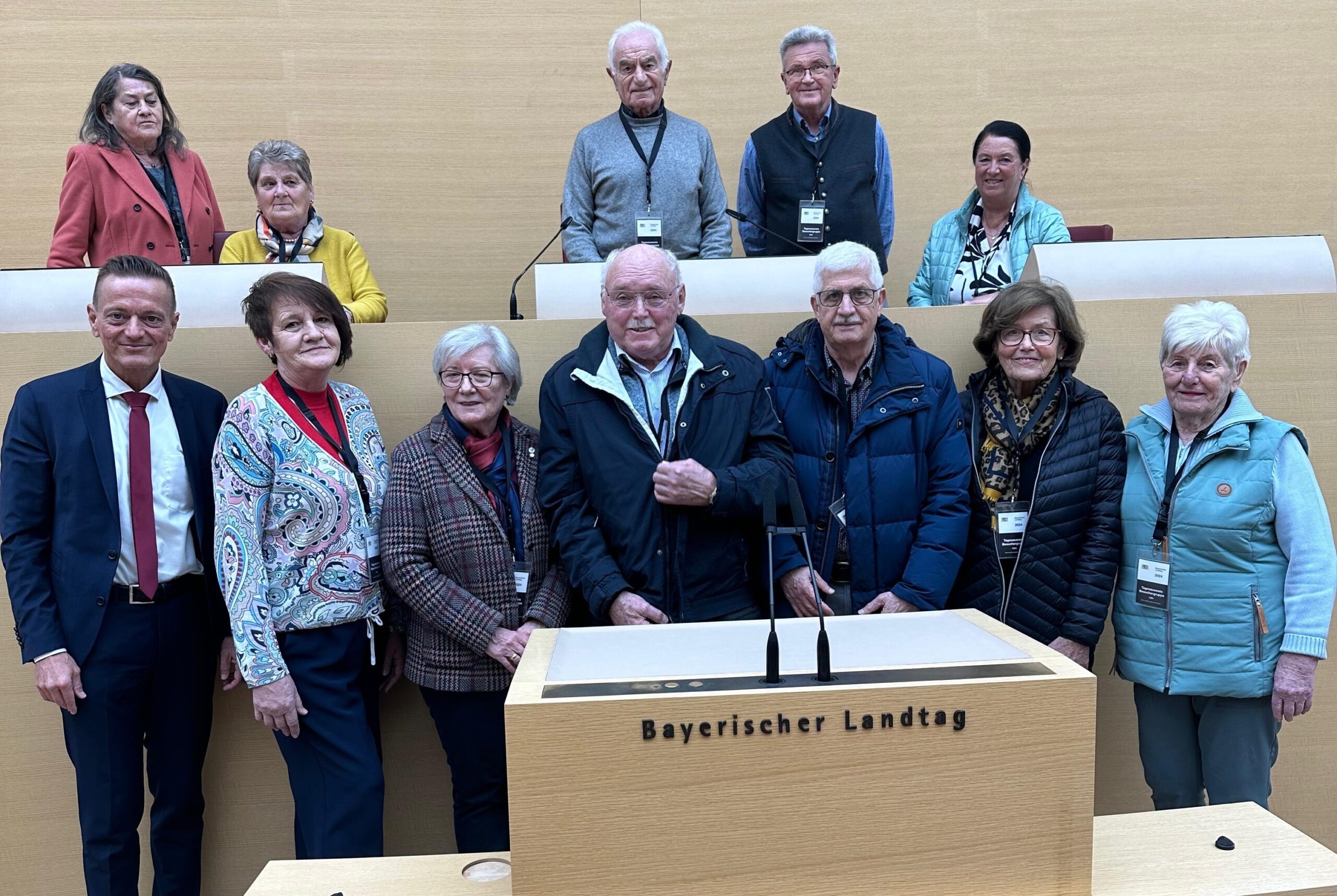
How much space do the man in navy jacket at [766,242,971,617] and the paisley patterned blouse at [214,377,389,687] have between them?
37.8 inches

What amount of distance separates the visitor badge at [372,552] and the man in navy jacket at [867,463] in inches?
35.8

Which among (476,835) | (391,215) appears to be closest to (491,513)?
(476,835)

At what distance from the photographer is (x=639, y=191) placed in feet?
9.97

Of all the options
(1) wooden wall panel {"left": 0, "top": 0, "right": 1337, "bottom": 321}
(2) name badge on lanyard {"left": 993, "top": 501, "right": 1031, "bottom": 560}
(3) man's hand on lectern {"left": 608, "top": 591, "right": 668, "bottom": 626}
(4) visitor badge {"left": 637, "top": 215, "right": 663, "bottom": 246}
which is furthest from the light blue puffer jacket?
(1) wooden wall panel {"left": 0, "top": 0, "right": 1337, "bottom": 321}

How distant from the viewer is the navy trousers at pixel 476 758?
2.28 meters

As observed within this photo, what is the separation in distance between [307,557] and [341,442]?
27cm

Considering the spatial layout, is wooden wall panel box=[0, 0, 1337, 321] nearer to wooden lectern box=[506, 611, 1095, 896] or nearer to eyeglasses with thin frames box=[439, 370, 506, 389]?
eyeglasses with thin frames box=[439, 370, 506, 389]

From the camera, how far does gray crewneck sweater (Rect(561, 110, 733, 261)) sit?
304 cm

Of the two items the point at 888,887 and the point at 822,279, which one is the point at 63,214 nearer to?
the point at 822,279

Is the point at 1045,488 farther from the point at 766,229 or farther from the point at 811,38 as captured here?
the point at 811,38

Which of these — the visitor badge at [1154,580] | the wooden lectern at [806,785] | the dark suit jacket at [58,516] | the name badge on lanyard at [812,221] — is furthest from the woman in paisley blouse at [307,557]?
the visitor badge at [1154,580]

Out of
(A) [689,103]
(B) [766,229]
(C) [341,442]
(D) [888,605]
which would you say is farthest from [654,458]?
(A) [689,103]

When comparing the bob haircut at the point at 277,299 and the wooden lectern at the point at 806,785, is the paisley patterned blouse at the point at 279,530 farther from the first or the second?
the wooden lectern at the point at 806,785

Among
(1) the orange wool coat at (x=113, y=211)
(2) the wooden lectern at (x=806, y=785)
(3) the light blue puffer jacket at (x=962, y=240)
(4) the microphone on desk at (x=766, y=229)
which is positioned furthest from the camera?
(1) the orange wool coat at (x=113, y=211)
